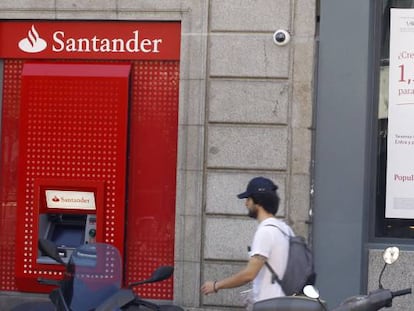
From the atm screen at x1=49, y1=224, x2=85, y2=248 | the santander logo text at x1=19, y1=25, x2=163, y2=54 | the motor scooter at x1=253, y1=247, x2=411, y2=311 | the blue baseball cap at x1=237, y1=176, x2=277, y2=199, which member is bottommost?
the atm screen at x1=49, y1=224, x2=85, y2=248

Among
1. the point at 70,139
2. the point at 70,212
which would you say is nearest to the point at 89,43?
the point at 70,139

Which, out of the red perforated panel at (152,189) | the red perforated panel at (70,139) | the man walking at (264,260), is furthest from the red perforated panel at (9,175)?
the man walking at (264,260)

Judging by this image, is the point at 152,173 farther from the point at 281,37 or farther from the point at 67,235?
the point at 281,37

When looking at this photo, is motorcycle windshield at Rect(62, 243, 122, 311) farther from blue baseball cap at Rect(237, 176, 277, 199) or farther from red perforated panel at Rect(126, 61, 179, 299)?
red perforated panel at Rect(126, 61, 179, 299)

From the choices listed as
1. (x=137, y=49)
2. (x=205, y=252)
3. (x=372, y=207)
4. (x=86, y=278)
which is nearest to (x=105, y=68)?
(x=137, y=49)

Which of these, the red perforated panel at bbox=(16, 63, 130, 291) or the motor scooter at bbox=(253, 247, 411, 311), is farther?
the red perforated panel at bbox=(16, 63, 130, 291)

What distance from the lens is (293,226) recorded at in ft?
28.1

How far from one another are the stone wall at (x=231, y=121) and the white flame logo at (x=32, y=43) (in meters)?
1.50

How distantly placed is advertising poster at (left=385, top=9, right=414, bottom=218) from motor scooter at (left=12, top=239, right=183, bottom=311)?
3.96 m

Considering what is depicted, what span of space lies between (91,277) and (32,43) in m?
4.46

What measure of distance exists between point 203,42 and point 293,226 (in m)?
1.99

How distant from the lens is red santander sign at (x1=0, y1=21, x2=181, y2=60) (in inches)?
352

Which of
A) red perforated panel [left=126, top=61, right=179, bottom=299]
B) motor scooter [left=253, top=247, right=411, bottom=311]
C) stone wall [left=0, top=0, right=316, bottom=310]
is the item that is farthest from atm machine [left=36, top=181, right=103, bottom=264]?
motor scooter [left=253, top=247, right=411, bottom=311]

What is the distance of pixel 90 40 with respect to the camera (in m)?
9.02
